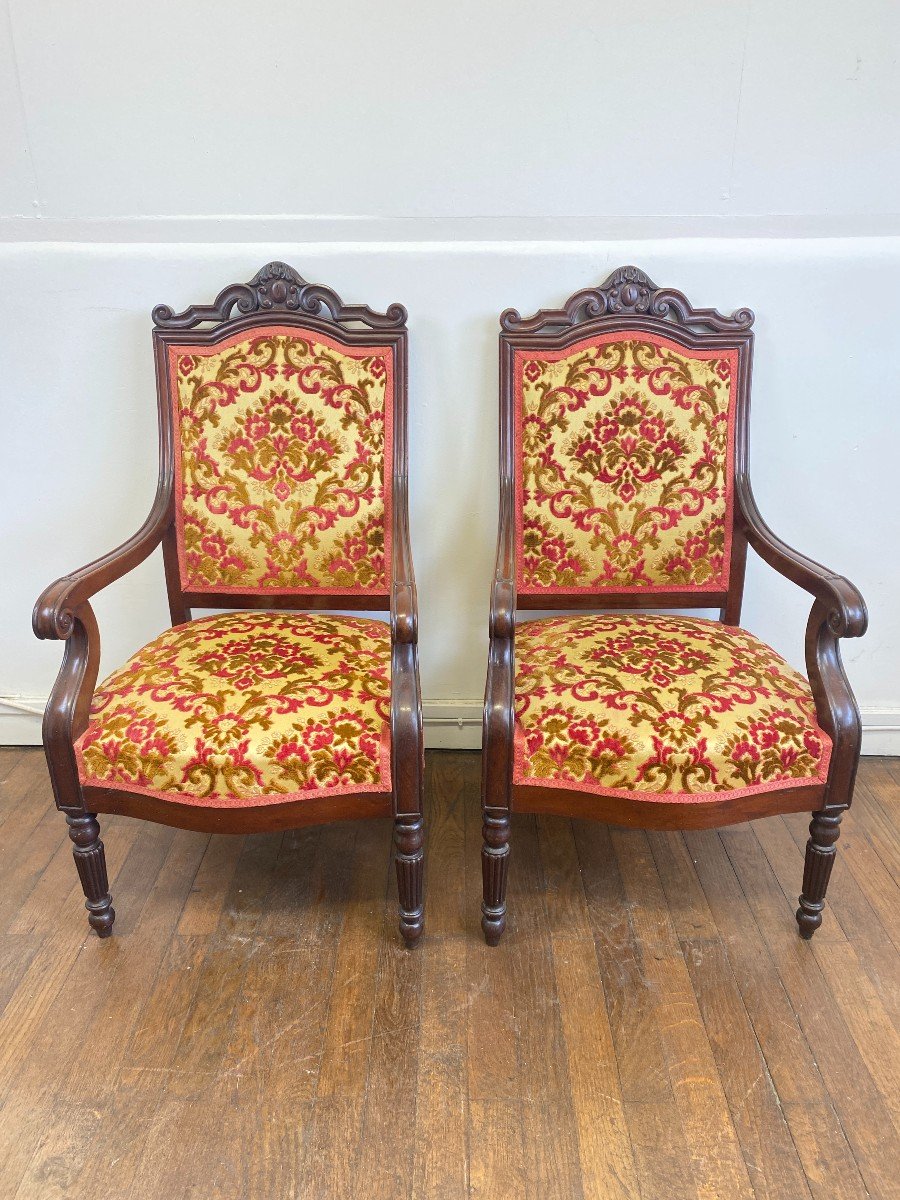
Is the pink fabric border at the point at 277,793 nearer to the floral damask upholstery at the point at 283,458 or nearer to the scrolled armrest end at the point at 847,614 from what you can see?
the floral damask upholstery at the point at 283,458

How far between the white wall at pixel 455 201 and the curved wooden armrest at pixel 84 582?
31 centimetres

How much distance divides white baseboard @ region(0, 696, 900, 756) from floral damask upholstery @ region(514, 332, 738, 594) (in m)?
0.55

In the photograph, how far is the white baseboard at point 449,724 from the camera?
2355mm

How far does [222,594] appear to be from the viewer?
1.97m

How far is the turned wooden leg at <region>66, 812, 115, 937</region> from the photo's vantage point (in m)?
1.64

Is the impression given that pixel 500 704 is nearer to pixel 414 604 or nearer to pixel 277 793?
pixel 414 604

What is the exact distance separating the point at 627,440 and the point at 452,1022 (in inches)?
49.4

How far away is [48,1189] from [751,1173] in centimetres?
105

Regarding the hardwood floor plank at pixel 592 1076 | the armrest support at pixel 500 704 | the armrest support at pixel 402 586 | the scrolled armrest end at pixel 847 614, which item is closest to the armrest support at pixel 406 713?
the armrest support at pixel 402 586

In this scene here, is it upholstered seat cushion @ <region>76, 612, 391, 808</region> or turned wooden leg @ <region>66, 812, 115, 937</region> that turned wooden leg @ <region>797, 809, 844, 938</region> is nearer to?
upholstered seat cushion @ <region>76, 612, 391, 808</region>

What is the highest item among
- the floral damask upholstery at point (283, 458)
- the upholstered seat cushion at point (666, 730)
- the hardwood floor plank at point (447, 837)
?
the floral damask upholstery at point (283, 458)

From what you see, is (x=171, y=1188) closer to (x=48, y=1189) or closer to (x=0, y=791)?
(x=48, y=1189)

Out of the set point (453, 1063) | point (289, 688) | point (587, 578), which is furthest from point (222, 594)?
point (453, 1063)

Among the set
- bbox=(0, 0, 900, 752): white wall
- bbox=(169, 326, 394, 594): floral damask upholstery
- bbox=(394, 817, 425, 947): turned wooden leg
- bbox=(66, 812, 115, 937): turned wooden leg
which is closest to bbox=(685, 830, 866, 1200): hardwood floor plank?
bbox=(394, 817, 425, 947): turned wooden leg
